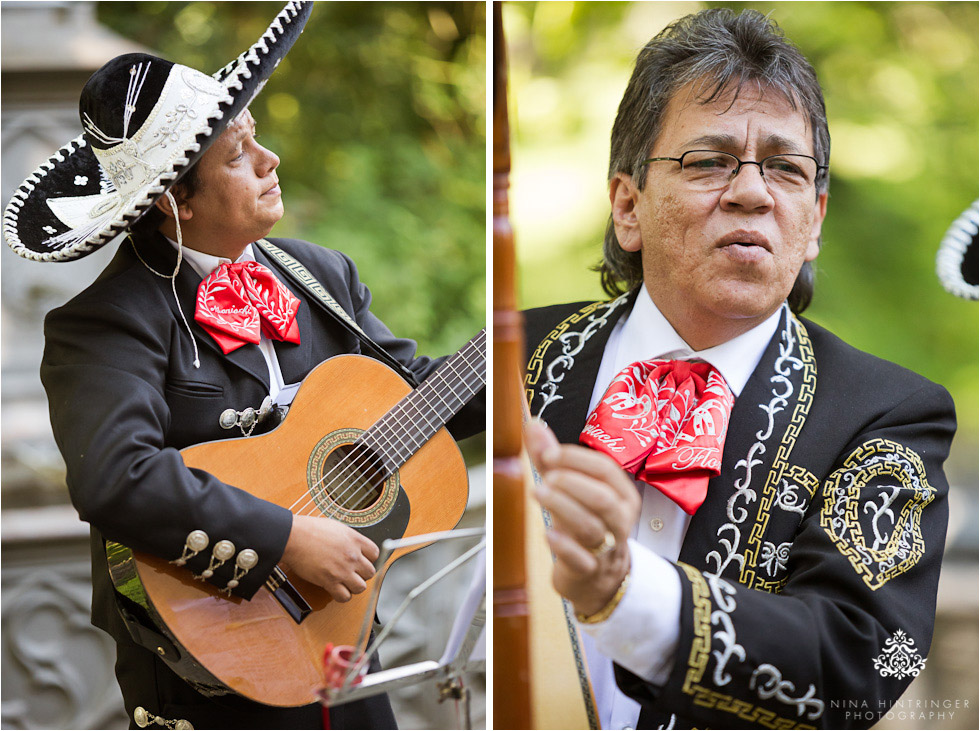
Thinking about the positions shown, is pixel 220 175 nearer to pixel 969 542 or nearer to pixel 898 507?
pixel 898 507

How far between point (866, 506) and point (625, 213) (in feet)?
2.62

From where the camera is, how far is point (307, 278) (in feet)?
6.40

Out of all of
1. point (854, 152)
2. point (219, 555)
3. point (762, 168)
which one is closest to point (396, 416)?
point (219, 555)

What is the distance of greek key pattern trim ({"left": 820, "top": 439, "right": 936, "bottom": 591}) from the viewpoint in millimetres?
1577

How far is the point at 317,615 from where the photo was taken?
172 cm

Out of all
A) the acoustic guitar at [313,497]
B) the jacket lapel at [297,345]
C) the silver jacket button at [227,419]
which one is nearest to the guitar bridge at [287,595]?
the acoustic guitar at [313,497]

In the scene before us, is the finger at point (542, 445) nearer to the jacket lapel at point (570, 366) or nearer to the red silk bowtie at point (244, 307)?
the jacket lapel at point (570, 366)

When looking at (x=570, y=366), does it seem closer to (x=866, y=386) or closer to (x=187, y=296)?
(x=866, y=386)

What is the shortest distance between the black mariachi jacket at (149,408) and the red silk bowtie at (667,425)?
63cm

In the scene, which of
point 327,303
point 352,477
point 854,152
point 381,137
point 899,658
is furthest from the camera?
point 381,137

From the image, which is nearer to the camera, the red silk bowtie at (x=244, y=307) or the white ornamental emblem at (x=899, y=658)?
the white ornamental emblem at (x=899, y=658)

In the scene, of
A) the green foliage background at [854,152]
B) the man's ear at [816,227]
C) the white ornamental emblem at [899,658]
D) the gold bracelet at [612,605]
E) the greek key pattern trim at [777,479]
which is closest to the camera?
the gold bracelet at [612,605]

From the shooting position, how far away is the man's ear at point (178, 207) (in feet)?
5.71

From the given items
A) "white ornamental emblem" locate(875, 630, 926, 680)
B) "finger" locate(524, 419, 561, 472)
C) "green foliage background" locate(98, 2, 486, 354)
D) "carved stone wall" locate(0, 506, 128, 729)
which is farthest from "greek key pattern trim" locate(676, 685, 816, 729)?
"carved stone wall" locate(0, 506, 128, 729)
